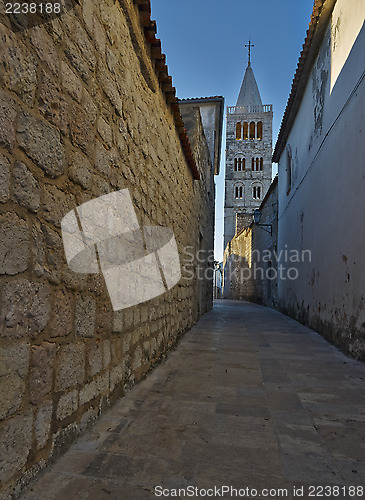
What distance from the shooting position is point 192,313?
646 centimetres

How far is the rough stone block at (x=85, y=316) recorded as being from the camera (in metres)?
1.83

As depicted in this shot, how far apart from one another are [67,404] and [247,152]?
41194 mm

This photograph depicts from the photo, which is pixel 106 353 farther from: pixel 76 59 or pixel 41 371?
pixel 76 59

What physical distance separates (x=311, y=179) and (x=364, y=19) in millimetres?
3187

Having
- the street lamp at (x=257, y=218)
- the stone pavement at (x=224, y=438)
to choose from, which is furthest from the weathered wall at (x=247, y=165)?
the stone pavement at (x=224, y=438)

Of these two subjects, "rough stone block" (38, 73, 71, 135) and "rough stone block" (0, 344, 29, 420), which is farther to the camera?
"rough stone block" (38, 73, 71, 135)

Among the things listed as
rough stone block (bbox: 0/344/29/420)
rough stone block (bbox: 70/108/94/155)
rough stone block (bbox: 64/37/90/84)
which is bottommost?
rough stone block (bbox: 0/344/29/420)

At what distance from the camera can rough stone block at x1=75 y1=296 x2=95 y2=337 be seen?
71.9 inches

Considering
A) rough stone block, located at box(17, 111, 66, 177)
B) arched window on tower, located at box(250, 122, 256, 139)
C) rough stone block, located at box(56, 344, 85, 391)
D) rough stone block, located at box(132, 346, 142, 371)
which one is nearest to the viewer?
rough stone block, located at box(17, 111, 66, 177)

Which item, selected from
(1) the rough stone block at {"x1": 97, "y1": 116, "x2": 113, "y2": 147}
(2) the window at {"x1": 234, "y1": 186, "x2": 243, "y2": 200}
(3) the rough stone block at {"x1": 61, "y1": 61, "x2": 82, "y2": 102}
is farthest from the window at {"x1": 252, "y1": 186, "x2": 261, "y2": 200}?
(3) the rough stone block at {"x1": 61, "y1": 61, "x2": 82, "y2": 102}

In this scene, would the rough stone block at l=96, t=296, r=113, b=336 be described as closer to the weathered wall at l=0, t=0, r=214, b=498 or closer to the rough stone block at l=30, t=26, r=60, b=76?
the weathered wall at l=0, t=0, r=214, b=498

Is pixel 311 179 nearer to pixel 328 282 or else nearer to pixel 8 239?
pixel 328 282

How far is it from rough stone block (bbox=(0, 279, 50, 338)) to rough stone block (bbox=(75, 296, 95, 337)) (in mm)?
293

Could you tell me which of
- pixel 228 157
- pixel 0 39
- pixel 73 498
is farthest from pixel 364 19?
pixel 228 157
